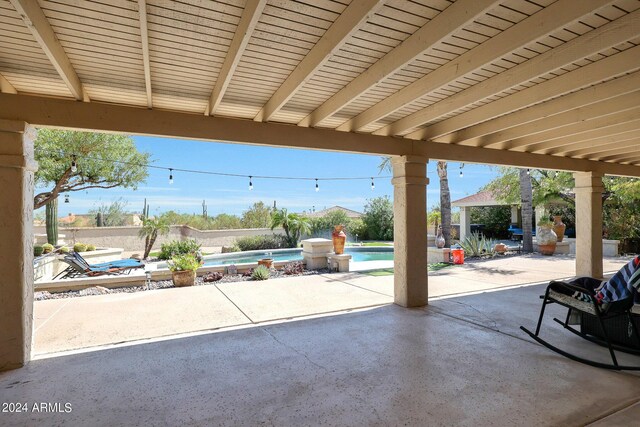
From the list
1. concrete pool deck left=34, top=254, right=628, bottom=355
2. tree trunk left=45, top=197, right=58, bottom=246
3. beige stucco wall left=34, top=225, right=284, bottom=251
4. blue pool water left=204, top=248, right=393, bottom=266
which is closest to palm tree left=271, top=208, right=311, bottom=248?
beige stucco wall left=34, top=225, right=284, bottom=251

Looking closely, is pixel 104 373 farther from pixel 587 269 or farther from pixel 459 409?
pixel 587 269

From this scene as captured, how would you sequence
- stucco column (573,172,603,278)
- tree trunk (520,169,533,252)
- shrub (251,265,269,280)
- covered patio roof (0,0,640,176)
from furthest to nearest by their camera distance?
tree trunk (520,169,533,252), shrub (251,265,269,280), stucco column (573,172,603,278), covered patio roof (0,0,640,176)

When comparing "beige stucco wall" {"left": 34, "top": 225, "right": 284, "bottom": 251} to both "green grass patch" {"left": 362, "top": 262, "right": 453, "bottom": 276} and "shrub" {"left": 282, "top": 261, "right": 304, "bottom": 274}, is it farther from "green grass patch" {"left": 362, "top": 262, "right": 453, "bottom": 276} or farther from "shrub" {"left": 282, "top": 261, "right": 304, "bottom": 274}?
"green grass patch" {"left": 362, "top": 262, "right": 453, "bottom": 276}

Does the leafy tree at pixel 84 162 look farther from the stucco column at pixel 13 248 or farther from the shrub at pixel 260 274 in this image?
the stucco column at pixel 13 248

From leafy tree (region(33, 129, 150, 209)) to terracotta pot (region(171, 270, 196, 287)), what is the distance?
4336mm

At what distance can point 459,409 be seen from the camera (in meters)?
2.32

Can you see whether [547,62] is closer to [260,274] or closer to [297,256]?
[260,274]

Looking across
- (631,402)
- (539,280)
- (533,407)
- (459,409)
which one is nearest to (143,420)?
(459,409)

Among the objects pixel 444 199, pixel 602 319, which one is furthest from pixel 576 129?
pixel 444 199

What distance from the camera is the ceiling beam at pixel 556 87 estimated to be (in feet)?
8.62

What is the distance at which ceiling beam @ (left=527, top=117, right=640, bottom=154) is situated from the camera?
428 centimetres

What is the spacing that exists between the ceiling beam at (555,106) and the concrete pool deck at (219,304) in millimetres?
2611

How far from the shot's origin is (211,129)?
3867 mm

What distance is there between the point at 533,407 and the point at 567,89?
8.56 feet
